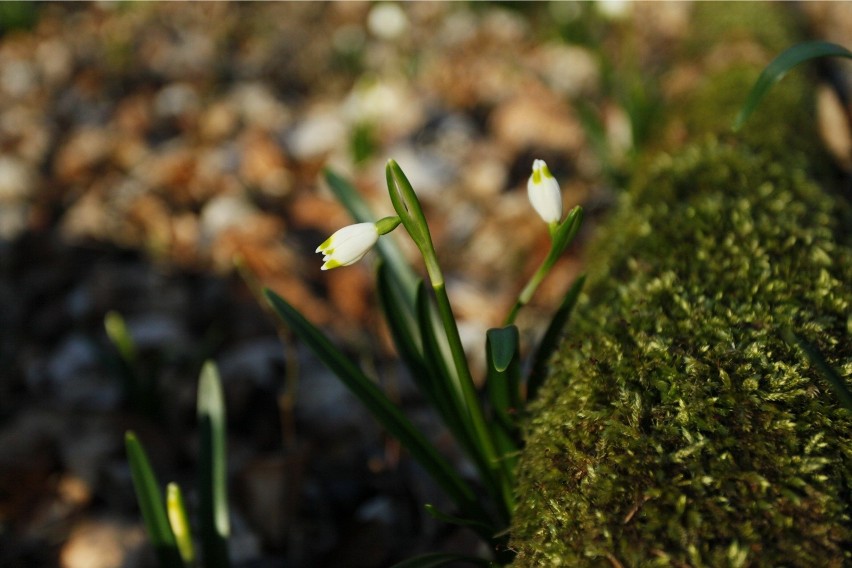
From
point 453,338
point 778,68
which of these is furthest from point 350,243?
point 778,68

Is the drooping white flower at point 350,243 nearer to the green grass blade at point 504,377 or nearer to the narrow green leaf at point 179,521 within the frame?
the green grass blade at point 504,377

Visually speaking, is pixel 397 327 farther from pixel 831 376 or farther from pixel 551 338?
pixel 831 376

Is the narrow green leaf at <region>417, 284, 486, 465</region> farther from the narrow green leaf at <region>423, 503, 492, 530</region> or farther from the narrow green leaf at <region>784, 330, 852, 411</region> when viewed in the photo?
the narrow green leaf at <region>784, 330, 852, 411</region>

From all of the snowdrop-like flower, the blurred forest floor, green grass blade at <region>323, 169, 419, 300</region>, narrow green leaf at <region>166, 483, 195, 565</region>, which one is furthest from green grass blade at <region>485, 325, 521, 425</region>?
narrow green leaf at <region>166, 483, 195, 565</region>

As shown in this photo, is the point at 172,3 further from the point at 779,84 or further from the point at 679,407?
the point at 679,407

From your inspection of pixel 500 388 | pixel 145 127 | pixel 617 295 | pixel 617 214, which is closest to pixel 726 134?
pixel 617 214
